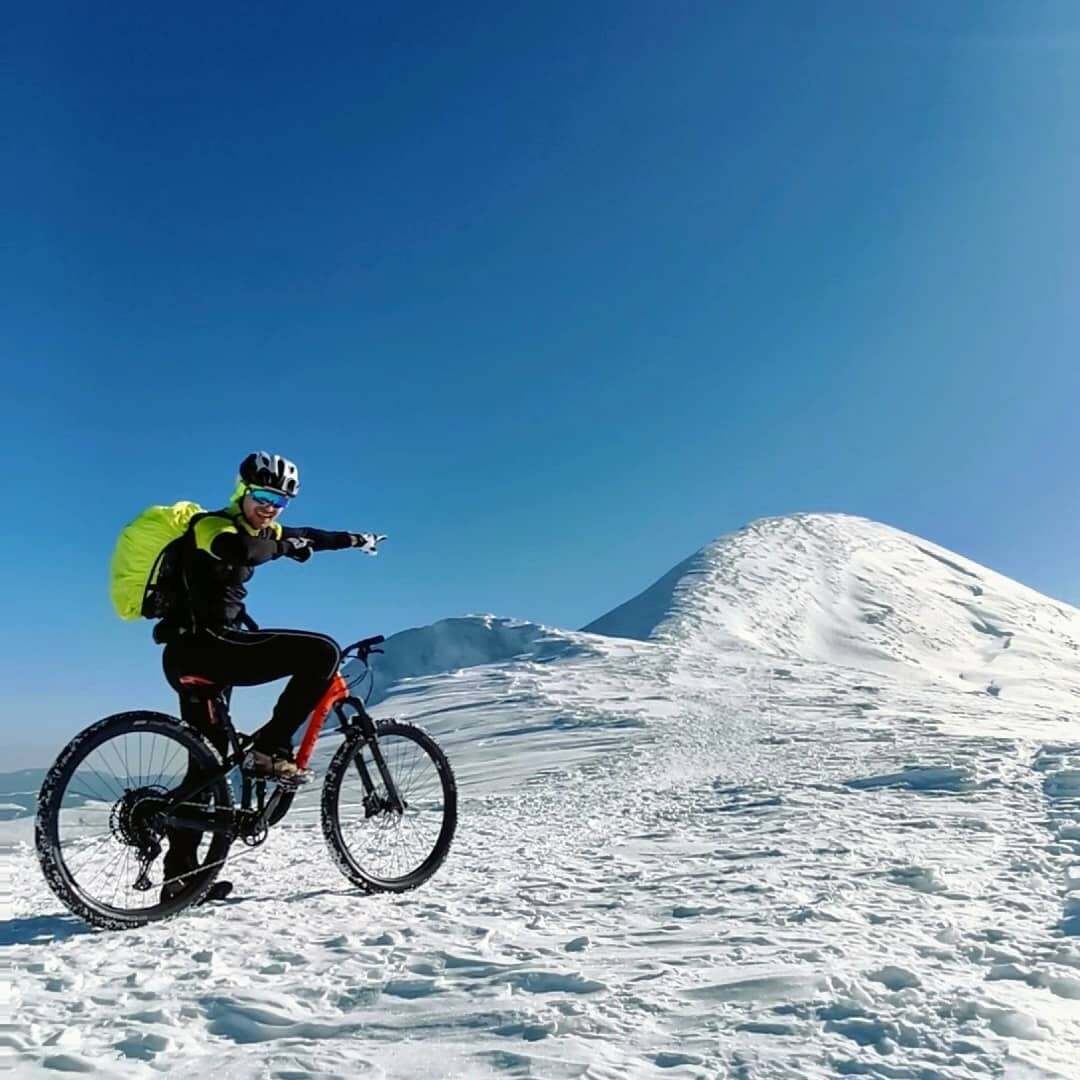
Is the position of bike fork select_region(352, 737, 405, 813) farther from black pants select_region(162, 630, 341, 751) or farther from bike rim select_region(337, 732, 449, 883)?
black pants select_region(162, 630, 341, 751)

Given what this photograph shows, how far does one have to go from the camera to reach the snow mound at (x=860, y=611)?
112 feet

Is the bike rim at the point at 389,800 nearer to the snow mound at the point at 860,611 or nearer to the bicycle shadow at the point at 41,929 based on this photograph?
the bicycle shadow at the point at 41,929

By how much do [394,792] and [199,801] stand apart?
120 cm

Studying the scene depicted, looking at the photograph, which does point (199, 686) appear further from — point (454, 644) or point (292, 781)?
point (454, 644)

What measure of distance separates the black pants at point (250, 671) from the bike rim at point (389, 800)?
60cm

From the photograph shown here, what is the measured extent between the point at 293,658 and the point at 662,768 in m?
6.65

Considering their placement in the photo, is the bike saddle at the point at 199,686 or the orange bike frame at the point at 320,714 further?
the orange bike frame at the point at 320,714

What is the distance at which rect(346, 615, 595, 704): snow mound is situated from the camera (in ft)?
122

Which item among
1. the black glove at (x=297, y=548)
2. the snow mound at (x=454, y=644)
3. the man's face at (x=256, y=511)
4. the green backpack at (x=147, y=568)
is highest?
the snow mound at (x=454, y=644)

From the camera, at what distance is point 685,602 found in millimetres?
38781

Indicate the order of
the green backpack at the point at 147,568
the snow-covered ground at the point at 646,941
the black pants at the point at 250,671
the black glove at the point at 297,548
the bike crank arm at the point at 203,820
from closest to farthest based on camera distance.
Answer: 1. the snow-covered ground at the point at 646,941
2. the bike crank arm at the point at 203,820
3. the green backpack at the point at 147,568
4. the black pants at the point at 250,671
5. the black glove at the point at 297,548

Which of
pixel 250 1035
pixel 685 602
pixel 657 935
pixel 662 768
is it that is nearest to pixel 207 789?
pixel 250 1035

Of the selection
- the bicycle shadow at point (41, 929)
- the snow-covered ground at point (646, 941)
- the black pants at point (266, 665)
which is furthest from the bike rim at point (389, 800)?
the bicycle shadow at point (41, 929)

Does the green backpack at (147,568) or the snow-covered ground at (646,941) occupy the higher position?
the green backpack at (147,568)
